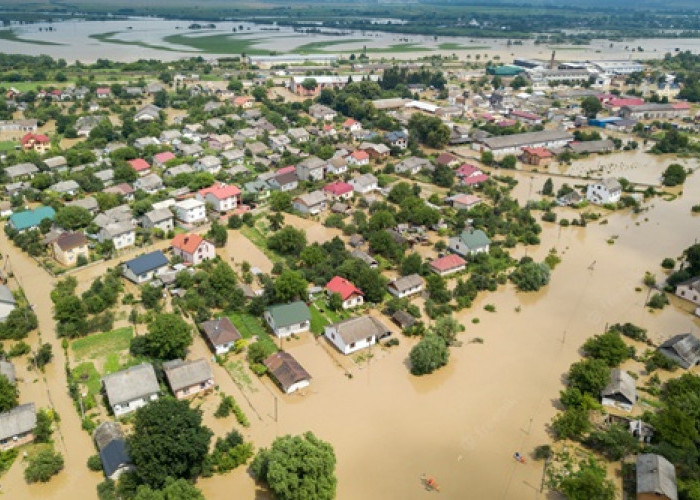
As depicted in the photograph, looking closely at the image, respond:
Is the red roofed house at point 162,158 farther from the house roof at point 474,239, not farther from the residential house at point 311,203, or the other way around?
the house roof at point 474,239

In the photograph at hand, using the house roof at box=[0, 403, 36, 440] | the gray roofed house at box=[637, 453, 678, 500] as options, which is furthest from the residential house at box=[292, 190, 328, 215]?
the gray roofed house at box=[637, 453, 678, 500]

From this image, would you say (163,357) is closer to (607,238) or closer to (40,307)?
(40,307)

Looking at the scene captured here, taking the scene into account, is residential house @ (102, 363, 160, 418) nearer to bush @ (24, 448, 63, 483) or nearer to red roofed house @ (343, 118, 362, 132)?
bush @ (24, 448, 63, 483)

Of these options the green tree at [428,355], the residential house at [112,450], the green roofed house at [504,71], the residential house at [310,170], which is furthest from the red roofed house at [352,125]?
the residential house at [112,450]

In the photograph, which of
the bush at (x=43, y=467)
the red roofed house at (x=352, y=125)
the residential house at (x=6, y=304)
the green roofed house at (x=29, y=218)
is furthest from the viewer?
the red roofed house at (x=352, y=125)

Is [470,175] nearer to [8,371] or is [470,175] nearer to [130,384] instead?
[130,384]

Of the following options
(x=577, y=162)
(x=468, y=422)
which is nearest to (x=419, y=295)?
(x=468, y=422)
